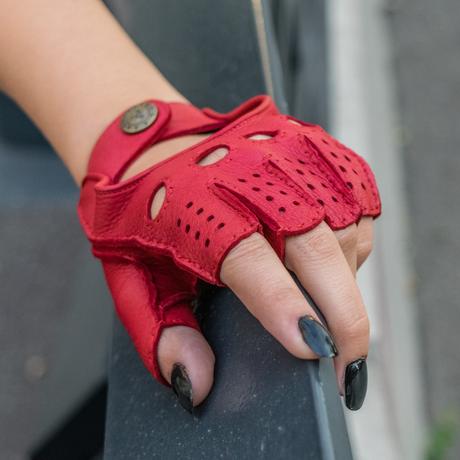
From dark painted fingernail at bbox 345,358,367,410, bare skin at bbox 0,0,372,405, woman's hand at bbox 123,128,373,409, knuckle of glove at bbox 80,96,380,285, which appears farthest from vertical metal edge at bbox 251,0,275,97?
dark painted fingernail at bbox 345,358,367,410

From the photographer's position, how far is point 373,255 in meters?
2.08

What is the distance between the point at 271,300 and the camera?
79 centimetres

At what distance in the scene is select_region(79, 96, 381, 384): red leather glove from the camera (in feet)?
2.74

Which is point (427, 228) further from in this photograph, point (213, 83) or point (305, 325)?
point (305, 325)

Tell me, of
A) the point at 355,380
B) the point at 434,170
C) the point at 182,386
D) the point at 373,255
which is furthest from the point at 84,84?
the point at 434,170

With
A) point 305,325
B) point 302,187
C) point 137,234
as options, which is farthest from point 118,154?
point 305,325

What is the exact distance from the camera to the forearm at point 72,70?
115 centimetres

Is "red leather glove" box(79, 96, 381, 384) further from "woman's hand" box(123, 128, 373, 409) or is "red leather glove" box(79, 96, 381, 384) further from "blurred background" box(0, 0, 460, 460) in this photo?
"blurred background" box(0, 0, 460, 460)

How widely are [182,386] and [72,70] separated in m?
0.53

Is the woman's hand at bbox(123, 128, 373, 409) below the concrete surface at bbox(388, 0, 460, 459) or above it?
above

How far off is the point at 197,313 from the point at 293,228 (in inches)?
7.8

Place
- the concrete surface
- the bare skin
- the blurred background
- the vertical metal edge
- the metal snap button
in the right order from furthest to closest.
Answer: the concrete surface < the blurred background < the vertical metal edge < the metal snap button < the bare skin

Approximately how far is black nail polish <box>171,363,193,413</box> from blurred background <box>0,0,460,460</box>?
0.54m

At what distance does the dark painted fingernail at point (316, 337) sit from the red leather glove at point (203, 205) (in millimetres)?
95
